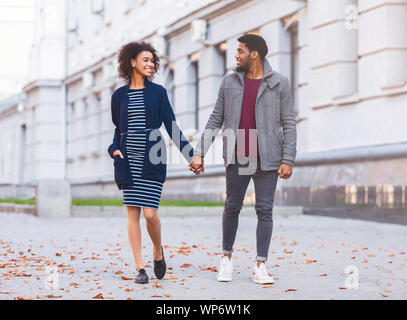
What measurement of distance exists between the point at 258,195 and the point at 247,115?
620 millimetres

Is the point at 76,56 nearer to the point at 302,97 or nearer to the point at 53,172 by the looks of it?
the point at 53,172

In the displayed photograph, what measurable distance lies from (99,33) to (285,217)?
16.6 meters

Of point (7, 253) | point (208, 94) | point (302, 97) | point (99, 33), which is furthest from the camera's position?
Result: point (99, 33)

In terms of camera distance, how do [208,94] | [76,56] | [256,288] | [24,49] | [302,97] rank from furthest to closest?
1. [24,49]
2. [76,56]
3. [208,94]
4. [302,97]
5. [256,288]

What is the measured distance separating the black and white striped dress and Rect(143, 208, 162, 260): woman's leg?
6 centimetres

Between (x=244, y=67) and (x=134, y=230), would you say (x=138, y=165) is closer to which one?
(x=134, y=230)

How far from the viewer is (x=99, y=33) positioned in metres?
30.8

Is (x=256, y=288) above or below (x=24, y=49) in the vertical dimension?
below

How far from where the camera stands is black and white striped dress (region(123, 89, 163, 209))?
7.16 metres

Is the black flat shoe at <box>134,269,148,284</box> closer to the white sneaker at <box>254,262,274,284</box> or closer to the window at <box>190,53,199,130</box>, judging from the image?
the white sneaker at <box>254,262,274,284</box>

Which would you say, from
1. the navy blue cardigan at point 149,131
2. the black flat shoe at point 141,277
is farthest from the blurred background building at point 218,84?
the black flat shoe at point 141,277

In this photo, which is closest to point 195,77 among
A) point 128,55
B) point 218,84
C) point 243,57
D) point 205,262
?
point 218,84

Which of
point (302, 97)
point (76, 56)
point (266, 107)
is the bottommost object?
point (266, 107)
